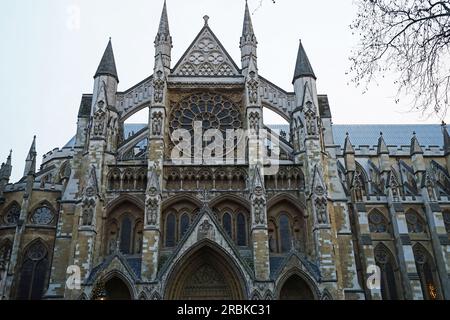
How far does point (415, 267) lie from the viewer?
29.1 meters

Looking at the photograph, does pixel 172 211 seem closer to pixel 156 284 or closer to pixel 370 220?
pixel 156 284

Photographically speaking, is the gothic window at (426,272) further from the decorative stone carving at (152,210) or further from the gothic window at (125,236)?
the gothic window at (125,236)

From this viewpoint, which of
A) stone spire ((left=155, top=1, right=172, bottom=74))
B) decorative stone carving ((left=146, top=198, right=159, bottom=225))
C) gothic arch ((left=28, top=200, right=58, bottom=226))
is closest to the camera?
decorative stone carving ((left=146, top=198, right=159, bottom=225))

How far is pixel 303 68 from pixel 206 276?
13.5 m

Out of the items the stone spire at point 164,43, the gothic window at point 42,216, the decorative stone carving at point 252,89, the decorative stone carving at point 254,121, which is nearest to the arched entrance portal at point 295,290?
the decorative stone carving at point 254,121

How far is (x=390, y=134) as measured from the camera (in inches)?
1757

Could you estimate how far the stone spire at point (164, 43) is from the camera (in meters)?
27.0

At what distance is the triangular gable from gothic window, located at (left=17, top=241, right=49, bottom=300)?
45.6ft

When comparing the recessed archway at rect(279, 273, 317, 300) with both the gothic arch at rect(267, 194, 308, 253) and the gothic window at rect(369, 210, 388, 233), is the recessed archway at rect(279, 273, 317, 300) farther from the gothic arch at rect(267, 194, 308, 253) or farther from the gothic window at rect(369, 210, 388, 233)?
the gothic window at rect(369, 210, 388, 233)

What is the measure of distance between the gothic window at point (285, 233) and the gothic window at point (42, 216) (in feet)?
50.0

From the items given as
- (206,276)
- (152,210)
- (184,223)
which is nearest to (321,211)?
(206,276)

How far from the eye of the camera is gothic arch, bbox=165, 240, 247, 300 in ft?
70.8

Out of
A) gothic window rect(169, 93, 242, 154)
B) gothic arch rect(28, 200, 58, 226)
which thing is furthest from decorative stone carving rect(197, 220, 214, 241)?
gothic arch rect(28, 200, 58, 226)

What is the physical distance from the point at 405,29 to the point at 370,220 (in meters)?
25.6
